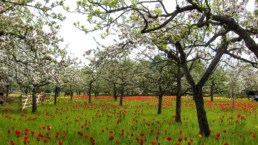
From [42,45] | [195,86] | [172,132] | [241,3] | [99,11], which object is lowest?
[172,132]

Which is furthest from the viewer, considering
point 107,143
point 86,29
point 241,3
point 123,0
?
point 241,3

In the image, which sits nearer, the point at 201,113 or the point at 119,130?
the point at 201,113

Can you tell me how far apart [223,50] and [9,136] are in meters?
7.51

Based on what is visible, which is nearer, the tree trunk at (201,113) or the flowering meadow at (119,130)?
the flowering meadow at (119,130)

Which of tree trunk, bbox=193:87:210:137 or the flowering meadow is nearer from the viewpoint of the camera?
the flowering meadow

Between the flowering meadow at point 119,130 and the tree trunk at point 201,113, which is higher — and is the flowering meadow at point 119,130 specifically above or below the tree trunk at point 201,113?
below

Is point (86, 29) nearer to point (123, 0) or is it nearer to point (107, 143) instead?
point (123, 0)

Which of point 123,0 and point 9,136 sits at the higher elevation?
point 123,0

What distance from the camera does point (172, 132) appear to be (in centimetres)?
645

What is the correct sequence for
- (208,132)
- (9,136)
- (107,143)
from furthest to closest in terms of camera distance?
1. (208,132)
2. (9,136)
3. (107,143)

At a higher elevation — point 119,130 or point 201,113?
point 201,113

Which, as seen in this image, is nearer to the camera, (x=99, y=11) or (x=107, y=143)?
(x=99, y=11)

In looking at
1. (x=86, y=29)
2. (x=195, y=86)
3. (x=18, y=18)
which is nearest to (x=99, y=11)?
(x=86, y=29)

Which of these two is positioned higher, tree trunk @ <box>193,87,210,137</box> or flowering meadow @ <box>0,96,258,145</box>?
tree trunk @ <box>193,87,210,137</box>
